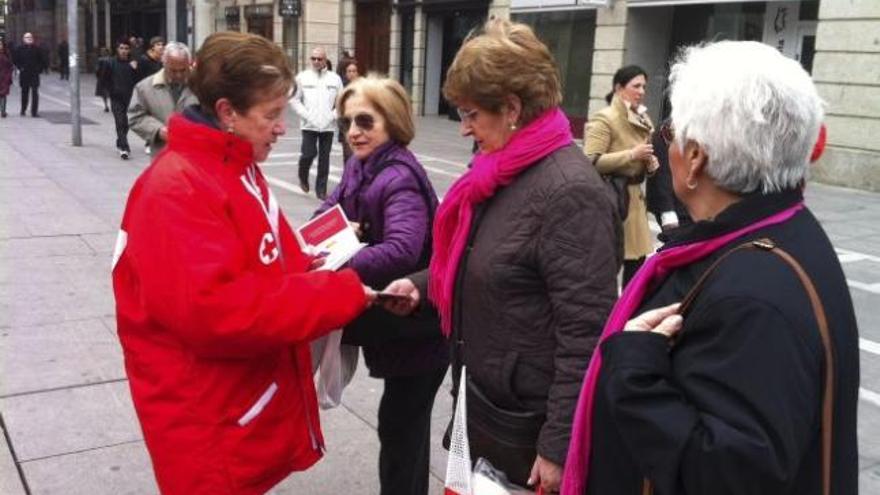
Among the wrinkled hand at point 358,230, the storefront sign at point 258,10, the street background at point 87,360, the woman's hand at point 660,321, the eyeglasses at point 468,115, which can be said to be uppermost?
the storefront sign at point 258,10

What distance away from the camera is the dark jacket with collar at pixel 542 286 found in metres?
2.00

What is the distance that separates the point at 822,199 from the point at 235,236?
1122cm

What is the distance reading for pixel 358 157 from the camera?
9.87ft

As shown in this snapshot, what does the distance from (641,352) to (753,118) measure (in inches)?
17.0

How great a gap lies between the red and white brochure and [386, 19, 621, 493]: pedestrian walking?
417mm

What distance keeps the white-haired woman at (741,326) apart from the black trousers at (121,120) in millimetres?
12438

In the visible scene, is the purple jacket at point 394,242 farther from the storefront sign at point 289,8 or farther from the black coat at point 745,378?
the storefront sign at point 289,8

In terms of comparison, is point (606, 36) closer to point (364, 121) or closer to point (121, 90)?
point (121, 90)

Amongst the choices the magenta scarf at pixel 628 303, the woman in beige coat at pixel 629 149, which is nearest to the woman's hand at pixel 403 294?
the magenta scarf at pixel 628 303

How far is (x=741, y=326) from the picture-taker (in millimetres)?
1348

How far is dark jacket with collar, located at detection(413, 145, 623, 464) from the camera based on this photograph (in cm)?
200

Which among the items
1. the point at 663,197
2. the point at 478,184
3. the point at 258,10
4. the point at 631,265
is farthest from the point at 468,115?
the point at 258,10

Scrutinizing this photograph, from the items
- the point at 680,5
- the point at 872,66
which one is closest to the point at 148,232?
the point at 872,66

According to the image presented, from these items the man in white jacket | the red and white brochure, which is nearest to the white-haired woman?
the red and white brochure
